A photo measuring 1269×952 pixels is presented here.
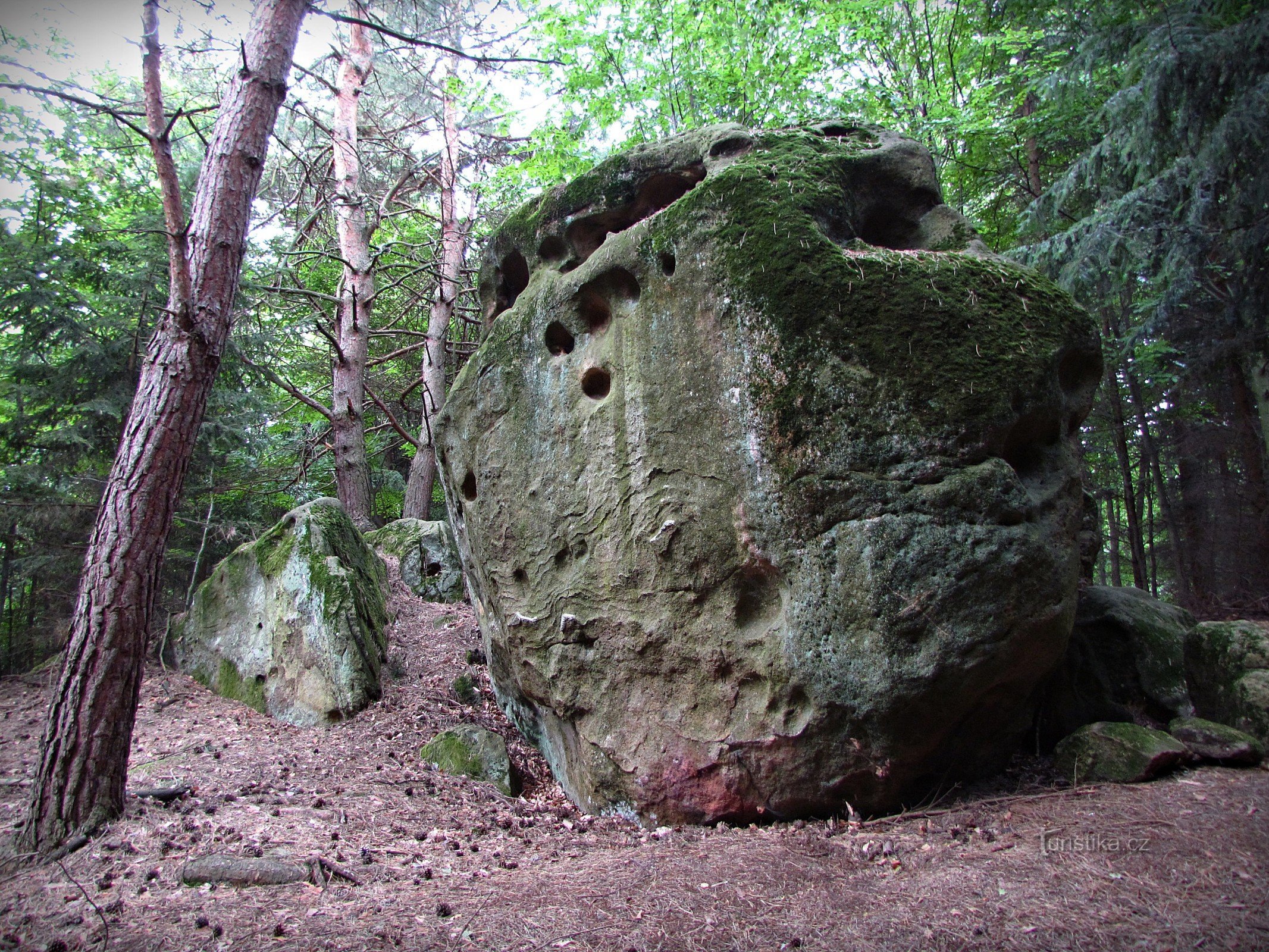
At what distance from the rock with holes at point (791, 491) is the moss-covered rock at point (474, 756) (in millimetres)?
546

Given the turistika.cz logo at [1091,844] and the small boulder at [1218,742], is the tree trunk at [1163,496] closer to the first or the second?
the small boulder at [1218,742]

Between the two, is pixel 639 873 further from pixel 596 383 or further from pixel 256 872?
pixel 596 383

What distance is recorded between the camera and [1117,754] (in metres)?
3.98

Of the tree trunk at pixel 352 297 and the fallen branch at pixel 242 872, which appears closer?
the fallen branch at pixel 242 872

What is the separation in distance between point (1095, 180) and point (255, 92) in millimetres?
9967

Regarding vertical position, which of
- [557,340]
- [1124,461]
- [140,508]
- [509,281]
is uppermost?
[509,281]

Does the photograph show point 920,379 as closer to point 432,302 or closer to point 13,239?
point 432,302

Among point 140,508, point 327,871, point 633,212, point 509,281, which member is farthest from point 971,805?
point 509,281

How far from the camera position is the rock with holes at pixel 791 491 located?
3912mm

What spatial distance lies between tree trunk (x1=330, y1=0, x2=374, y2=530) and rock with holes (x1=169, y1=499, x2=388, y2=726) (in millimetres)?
2092

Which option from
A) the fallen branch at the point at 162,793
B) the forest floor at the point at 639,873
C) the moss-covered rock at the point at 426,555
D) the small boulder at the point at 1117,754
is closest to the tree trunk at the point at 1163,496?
the small boulder at the point at 1117,754

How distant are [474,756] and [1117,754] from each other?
4.53 m

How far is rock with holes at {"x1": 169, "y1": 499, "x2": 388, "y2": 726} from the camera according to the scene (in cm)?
642

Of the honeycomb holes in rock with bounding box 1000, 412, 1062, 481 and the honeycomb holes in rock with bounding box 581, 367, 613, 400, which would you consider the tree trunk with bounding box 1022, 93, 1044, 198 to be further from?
the honeycomb holes in rock with bounding box 581, 367, 613, 400
